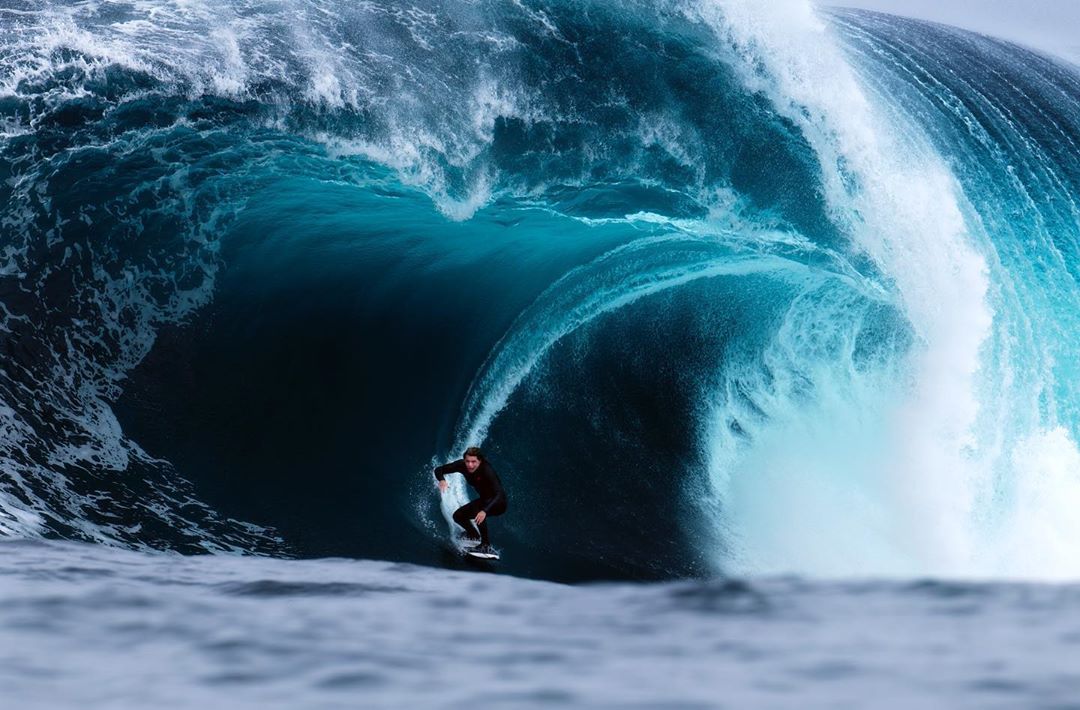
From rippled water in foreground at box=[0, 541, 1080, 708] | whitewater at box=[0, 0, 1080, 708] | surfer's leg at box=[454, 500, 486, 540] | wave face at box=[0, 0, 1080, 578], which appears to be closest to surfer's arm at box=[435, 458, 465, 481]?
surfer's leg at box=[454, 500, 486, 540]

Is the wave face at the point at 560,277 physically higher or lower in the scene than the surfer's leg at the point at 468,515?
higher

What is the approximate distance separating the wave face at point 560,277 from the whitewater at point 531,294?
33 millimetres

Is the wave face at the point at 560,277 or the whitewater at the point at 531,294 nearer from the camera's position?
the whitewater at the point at 531,294

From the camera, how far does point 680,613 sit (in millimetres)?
1727

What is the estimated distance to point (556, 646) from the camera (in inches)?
66.2

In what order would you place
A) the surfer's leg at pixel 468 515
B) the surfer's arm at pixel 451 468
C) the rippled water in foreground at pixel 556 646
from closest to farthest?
the rippled water in foreground at pixel 556 646
the surfer's arm at pixel 451 468
the surfer's leg at pixel 468 515

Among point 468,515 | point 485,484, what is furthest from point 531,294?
point 485,484

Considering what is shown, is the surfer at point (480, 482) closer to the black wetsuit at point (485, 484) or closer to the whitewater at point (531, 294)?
the black wetsuit at point (485, 484)

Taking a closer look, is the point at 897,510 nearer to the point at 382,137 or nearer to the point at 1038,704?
the point at 382,137

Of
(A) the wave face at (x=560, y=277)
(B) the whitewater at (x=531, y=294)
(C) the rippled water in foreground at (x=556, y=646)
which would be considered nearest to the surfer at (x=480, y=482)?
(B) the whitewater at (x=531, y=294)

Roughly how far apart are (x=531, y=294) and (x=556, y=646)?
9.01 metres

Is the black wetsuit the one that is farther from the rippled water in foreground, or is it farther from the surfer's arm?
the rippled water in foreground

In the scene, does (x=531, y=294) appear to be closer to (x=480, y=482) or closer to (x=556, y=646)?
(x=480, y=482)

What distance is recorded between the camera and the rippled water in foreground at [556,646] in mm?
1419
